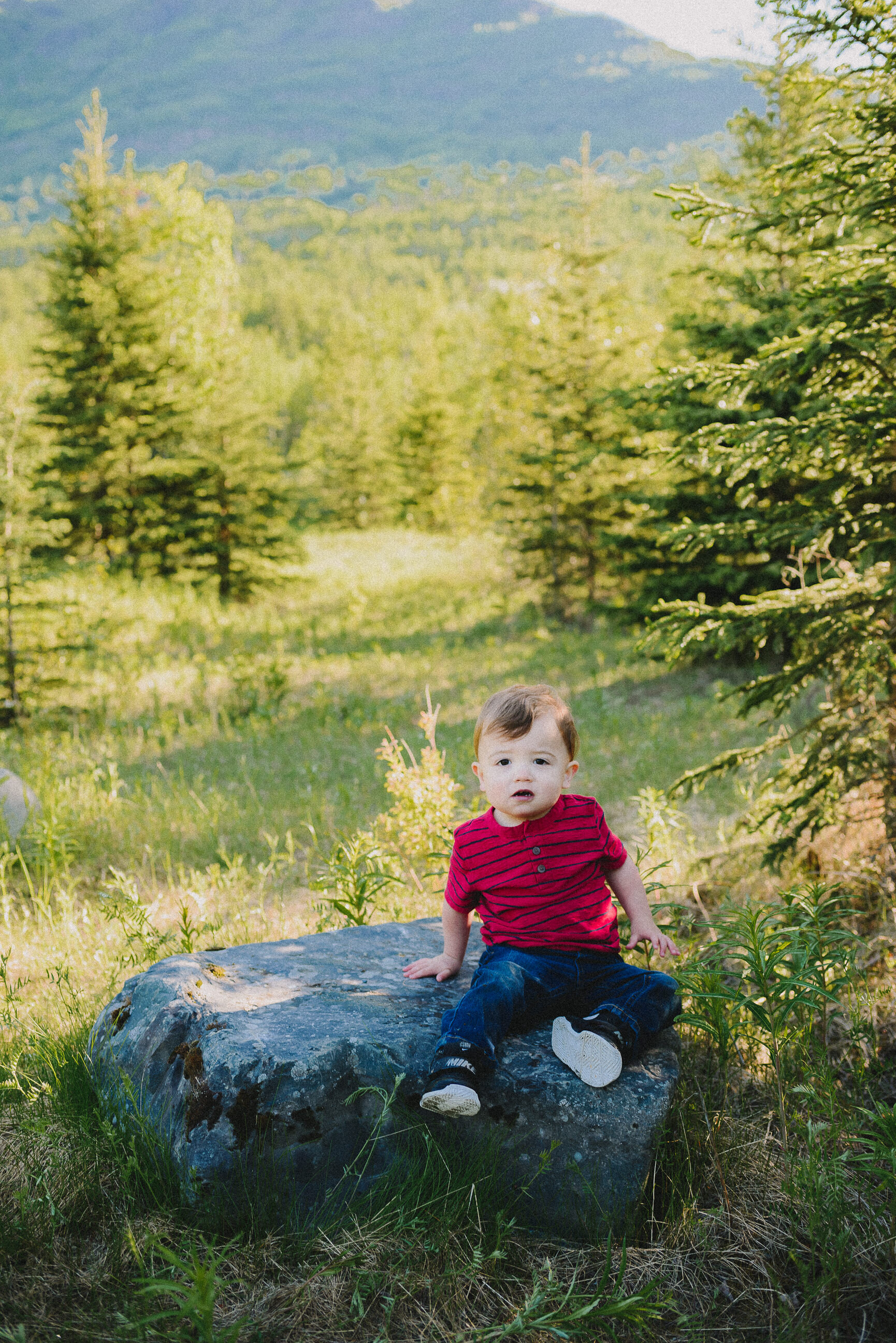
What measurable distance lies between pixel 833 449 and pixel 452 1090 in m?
2.92

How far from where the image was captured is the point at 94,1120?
2.40m

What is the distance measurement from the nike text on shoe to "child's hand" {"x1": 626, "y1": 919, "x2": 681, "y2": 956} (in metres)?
0.76

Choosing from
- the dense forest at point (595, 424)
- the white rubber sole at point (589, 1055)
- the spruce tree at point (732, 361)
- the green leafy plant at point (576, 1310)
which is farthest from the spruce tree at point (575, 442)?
the green leafy plant at point (576, 1310)

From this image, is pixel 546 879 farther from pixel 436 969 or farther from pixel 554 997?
pixel 436 969

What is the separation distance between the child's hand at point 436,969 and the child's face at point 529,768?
1.81 ft

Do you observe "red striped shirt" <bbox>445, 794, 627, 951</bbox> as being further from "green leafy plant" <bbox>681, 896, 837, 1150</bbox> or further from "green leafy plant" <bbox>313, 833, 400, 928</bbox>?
"green leafy plant" <bbox>313, 833, 400, 928</bbox>

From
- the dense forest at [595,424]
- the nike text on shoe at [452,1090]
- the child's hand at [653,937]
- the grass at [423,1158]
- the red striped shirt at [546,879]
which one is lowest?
the grass at [423,1158]

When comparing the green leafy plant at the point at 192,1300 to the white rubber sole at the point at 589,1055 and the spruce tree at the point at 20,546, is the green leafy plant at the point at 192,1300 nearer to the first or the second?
the white rubber sole at the point at 589,1055

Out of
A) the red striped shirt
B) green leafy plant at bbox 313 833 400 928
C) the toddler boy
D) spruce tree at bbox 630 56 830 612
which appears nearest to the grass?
green leafy plant at bbox 313 833 400 928

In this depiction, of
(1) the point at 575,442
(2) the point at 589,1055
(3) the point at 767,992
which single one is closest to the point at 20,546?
(2) the point at 589,1055

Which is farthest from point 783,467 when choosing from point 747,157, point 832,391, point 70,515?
point 70,515

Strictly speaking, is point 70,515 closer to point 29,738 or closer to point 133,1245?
point 29,738

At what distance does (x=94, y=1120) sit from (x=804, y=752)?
134 inches

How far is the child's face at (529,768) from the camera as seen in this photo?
8.80 ft
